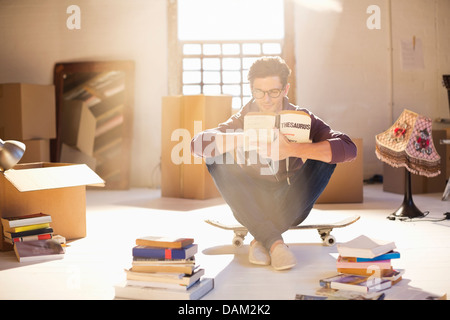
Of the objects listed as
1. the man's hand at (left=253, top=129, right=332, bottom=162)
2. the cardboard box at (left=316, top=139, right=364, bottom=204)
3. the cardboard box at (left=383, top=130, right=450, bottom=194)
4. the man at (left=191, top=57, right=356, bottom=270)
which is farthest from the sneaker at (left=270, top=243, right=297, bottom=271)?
the cardboard box at (left=383, top=130, right=450, bottom=194)

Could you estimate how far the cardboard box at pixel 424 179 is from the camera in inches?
187

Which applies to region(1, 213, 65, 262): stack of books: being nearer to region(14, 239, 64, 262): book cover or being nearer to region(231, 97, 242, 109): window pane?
region(14, 239, 64, 262): book cover

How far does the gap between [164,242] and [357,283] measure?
25.8 inches

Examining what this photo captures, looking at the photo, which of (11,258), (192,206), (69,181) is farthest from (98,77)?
(11,258)

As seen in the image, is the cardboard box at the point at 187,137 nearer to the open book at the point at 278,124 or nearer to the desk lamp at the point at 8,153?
the desk lamp at the point at 8,153

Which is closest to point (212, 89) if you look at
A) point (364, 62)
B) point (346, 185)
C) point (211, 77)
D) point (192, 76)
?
point (211, 77)

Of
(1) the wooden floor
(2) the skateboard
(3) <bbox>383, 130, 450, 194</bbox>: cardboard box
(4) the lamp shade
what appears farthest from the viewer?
(3) <bbox>383, 130, 450, 194</bbox>: cardboard box

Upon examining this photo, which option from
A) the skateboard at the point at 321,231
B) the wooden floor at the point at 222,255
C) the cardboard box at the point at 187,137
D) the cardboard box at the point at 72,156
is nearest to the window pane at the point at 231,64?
the cardboard box at the point at 187,137

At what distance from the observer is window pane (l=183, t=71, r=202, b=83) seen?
5609 millimetres

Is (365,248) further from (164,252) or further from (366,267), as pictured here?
(164,252)

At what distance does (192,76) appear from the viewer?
5.61 meters

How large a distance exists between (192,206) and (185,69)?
72.2 inches

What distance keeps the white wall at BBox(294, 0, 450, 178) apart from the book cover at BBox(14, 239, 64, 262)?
11.3 feet

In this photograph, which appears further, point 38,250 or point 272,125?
point 38,250
